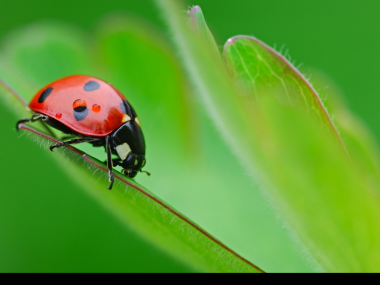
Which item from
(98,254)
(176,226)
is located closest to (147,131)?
(98,254)

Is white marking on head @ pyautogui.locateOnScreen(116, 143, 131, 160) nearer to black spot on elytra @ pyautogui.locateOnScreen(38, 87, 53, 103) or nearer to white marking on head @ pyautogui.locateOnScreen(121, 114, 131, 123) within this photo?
white marking on head @ pyautogui.locateOnScreen(121, 114, 131, 123)

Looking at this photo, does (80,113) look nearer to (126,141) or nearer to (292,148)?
(126,141)

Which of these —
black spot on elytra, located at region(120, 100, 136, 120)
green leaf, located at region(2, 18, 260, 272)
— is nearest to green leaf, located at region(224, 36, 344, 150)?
green leaf, located at region(2, 18, 260, 272)

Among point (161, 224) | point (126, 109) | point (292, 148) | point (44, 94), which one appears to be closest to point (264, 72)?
point (292, 148)

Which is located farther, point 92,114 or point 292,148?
point 92,114

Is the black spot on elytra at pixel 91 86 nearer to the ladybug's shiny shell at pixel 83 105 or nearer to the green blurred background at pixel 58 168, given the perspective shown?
the ladybug's shiny shell at pixel 83 105

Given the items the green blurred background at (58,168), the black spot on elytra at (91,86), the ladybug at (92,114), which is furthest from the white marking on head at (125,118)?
the green blurred background at (58,168)

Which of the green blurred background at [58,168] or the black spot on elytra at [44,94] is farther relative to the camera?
the green blurred background at [58,168]
